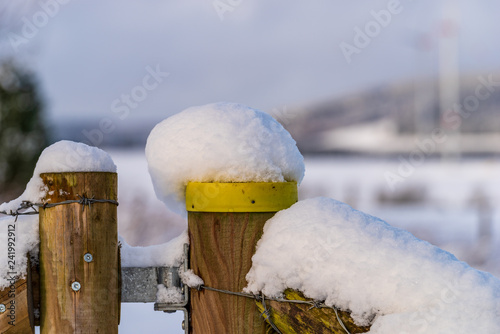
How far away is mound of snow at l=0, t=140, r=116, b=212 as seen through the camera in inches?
57.1

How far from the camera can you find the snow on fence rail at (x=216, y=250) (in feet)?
4.30

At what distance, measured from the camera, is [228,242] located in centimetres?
152

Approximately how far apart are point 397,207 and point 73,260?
378 inches

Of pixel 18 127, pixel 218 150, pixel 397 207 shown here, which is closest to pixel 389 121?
pixel 397 207

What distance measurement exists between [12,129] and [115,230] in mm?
6680

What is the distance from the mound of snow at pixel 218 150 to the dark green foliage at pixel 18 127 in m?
6.33

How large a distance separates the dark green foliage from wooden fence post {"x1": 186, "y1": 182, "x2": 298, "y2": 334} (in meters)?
6.46

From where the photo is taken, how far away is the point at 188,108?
5.49ft

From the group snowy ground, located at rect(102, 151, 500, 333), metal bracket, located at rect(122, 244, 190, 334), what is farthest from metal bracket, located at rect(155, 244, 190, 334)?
snowy ground, located at rect(102, 151, 500, 333)

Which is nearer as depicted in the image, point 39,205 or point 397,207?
point 39,205

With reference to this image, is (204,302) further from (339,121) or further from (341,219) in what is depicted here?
(339,121)

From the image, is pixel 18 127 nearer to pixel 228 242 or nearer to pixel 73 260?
pixel 73 260

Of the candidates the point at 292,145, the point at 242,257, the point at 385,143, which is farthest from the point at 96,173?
the point at 385,143

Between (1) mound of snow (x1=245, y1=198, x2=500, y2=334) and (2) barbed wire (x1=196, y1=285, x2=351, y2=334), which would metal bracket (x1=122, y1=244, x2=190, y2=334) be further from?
(1) mound of snow (x1=245, y1=198, x2=500, y2=334)
